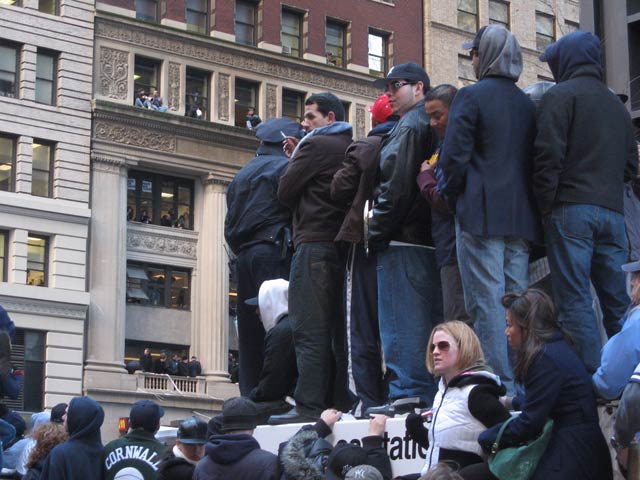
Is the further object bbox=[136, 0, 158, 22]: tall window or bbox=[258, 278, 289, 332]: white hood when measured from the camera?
bbox=[136, 0, 158, 22]: tall window

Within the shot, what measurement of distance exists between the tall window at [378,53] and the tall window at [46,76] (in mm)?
14422

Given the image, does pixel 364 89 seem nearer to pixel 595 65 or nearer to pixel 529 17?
pixel 529 17

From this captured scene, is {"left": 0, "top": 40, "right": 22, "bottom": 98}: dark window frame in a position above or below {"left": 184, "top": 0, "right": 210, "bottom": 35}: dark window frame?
below

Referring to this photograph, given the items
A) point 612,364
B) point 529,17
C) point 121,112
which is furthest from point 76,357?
point 612,364

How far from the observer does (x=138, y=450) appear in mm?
9695

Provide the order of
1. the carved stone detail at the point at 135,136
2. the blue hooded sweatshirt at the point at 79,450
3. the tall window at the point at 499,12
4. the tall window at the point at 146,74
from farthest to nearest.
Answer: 1. the tall window at the point at 499,12
2. the tall window at the point at 146,74
3. the carved stone detail at the point at 135,136
4. the blue hooded sweatshirt at the point at 79,450

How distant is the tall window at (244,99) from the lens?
51938 millimetres

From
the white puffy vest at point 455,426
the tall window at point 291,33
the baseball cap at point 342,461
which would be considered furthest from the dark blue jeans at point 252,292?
the tall window at point 291,33

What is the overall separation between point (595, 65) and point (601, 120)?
0.51 m

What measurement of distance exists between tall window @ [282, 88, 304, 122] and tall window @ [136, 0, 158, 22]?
6.11 metres

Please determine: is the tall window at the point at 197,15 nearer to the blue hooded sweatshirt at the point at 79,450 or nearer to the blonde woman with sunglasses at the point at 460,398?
the blue hooded sweatshirt at the point at 79,450

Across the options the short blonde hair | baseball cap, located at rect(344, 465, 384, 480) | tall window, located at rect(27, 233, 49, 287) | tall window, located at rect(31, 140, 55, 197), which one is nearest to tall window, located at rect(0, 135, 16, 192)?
tall window, located at rect(31, 140, 55, 197)

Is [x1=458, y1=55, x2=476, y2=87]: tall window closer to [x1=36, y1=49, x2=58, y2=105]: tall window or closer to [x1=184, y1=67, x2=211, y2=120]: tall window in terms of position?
[x1=184, y1=67, x2=211, y2=120]: tall window

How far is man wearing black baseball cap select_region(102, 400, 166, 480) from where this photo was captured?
959 cm
